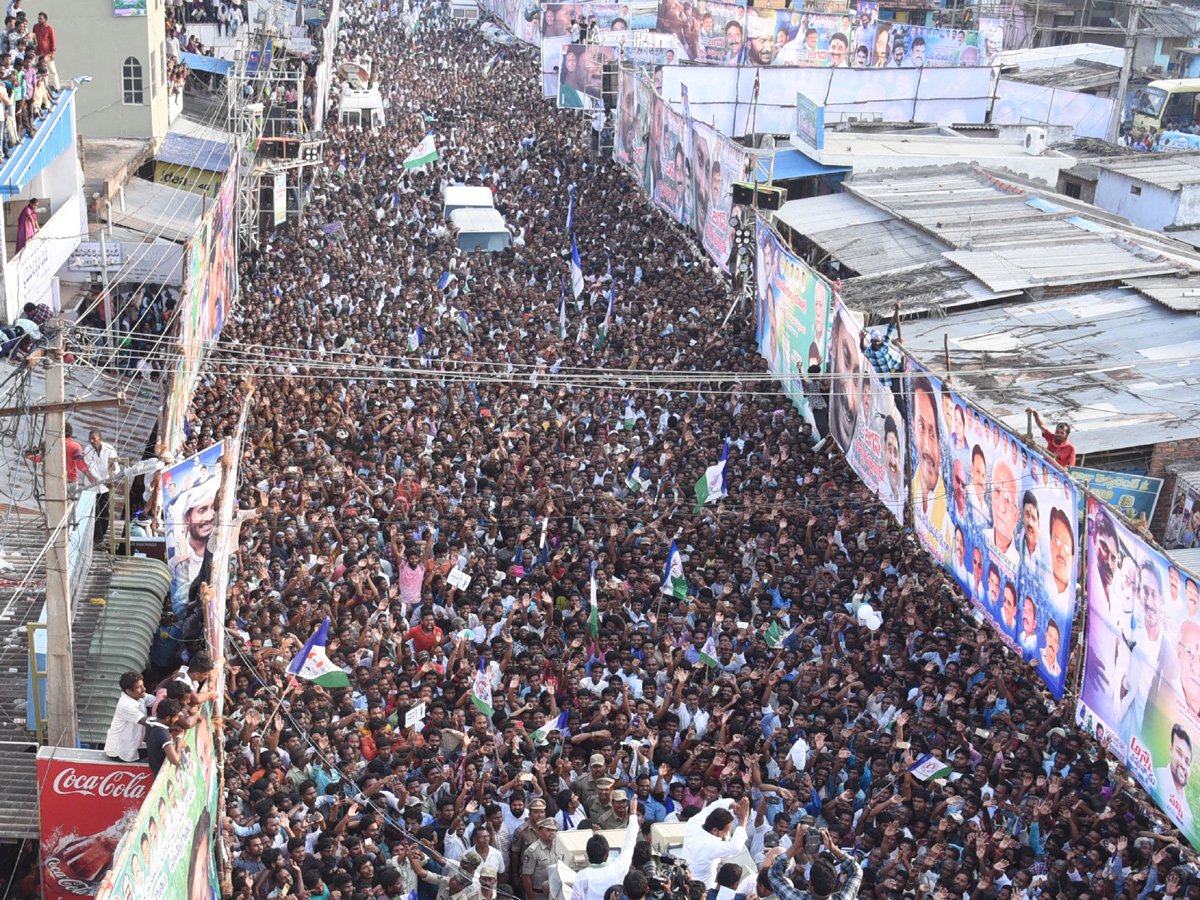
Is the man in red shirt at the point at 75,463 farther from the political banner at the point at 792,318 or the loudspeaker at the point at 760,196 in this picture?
the loudspeaker at the point at 760,196

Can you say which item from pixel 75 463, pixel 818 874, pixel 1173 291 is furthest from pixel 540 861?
pixel 1173 291

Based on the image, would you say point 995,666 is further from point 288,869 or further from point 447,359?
point 447,359

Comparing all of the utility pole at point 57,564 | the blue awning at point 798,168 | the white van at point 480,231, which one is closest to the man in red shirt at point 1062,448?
the utility pole at point 57,564

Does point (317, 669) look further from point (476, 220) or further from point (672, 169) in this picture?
point (672, 169)

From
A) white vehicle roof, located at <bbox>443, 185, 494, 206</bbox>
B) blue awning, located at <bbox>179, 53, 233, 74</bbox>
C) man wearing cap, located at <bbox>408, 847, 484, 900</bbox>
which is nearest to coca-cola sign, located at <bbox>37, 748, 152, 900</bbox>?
man wearing cap, located at <bbox>408, 847, 484, 900</bbox>

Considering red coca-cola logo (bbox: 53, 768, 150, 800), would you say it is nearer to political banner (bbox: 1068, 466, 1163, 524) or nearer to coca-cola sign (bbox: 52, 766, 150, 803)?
coca-cola sign (bbox: 52, 766, 150, 803)

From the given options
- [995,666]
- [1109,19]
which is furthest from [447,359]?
[1109,19]
